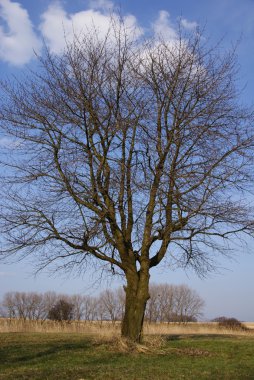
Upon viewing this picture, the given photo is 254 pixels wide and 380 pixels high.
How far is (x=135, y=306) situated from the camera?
49.4 ft

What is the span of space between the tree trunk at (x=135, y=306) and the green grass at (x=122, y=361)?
766 millimetres

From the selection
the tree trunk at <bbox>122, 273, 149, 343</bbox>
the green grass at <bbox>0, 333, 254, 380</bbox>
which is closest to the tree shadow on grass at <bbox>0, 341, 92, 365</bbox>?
the green grass at <bbox>0, 333, 254, 380</bbox>

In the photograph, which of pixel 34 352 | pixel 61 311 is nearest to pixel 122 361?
pixel 34 352

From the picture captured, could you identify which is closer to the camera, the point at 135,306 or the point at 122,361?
the point at 122,361

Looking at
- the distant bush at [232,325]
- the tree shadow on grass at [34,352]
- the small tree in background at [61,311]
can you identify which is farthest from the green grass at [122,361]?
the small tree in background at [61,311]

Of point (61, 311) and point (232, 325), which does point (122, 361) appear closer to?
point (232, 325)

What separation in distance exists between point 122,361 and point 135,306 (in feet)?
10.2

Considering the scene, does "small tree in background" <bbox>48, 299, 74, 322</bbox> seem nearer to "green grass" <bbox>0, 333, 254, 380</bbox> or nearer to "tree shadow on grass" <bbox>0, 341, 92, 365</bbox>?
"green grass" <bbox>0, 333, 254, 380</bbox>

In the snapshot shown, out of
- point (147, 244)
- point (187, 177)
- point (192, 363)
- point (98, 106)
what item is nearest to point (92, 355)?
point (192, 363)

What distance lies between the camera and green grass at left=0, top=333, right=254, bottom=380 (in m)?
9.91

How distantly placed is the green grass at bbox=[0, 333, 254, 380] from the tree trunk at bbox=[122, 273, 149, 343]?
2.51 ft

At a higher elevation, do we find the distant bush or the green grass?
the distant bush

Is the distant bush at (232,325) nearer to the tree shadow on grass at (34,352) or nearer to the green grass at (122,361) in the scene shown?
the green grass at (122,361)

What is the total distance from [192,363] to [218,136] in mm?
6937
